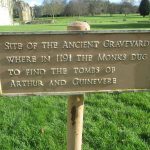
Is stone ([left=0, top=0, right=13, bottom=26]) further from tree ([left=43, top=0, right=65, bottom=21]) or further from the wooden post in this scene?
the wooden post

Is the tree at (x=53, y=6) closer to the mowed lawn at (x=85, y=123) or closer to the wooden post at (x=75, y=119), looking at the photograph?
the mowed lawn at (x=85, y=123)

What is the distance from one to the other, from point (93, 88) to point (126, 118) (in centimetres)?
189

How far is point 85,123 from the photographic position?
5.16 meters

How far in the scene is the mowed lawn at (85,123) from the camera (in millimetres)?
4666

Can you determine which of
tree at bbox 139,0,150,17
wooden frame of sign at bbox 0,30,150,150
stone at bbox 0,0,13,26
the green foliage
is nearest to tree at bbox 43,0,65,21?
stone at bbox 0,0,13,26

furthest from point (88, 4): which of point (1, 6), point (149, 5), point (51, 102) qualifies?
point (51, 102)

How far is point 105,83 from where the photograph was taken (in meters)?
3.53

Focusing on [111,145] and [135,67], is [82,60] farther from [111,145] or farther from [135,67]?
[111,145]

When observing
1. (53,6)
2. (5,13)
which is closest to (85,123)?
(5,13)

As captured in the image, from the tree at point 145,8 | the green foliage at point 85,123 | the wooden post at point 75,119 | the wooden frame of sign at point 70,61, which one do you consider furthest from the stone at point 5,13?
the wooden frame of sign at point 70,61

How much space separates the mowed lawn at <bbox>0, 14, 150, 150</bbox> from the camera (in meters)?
4.67

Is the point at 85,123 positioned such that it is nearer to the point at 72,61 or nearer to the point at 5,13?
the point at 72,61

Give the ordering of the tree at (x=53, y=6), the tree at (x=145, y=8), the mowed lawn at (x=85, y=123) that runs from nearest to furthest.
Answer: the mowed lawn at (x=85, y=123), the tree at (x=145, y=8), the tree at (x=53, y=6)

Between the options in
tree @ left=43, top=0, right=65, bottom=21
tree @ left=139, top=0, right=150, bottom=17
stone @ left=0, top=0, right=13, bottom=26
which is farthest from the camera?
tree @ left=43, top=0, right=65, bottom=21
